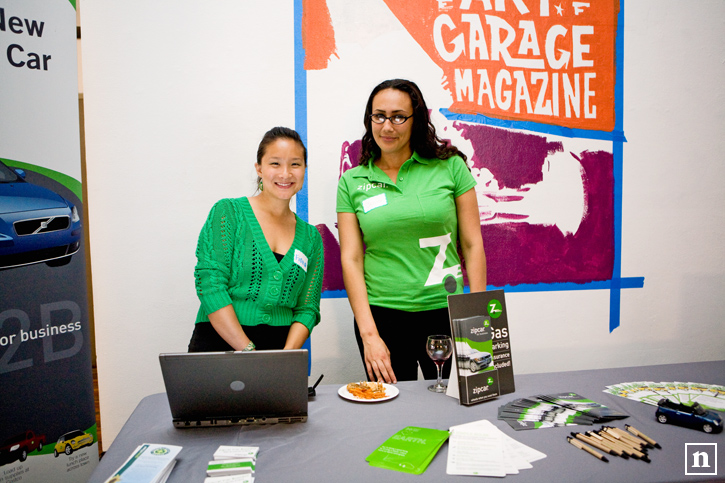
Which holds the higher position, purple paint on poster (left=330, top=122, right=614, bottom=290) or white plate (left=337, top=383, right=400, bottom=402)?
purple paint on poster (left=330, top=122, right=614, bottom=290)

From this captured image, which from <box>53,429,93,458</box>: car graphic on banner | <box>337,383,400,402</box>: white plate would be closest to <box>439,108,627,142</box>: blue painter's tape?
<box>337,383,400,402</box>: white plate

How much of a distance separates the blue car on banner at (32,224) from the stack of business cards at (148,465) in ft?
4.15

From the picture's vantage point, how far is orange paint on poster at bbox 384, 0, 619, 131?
102 inches

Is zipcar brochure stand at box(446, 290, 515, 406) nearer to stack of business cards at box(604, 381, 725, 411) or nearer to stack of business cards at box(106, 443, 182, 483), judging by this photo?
stack of business cards at box(604, 381, 725, 411)

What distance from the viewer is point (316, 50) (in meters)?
2.51

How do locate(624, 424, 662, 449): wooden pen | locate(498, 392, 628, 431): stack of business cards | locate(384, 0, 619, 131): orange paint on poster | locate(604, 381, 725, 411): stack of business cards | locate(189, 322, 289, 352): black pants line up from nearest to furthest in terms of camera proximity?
locate(624, 424, 662, 449): wooden pen < locate(498, 392, 628, 431): stack of business cards < locate(604, 381, 725, 411): stack of business cards < locate(189, 322, 289, 352): black pants < locate(384, 0, 619, 131): orange paint on poster

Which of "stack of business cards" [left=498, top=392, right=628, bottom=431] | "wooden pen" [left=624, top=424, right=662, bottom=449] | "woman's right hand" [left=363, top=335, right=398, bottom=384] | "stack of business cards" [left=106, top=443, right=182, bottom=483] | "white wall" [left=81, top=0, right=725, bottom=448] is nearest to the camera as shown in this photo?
"stack of business cards" [left=106, top=443, right=182, bottom=483]

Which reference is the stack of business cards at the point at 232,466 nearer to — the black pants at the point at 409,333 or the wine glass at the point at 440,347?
the wine glass at the point at 440,347

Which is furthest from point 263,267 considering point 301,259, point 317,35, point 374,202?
point 317,35

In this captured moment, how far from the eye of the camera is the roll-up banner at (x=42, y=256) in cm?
182

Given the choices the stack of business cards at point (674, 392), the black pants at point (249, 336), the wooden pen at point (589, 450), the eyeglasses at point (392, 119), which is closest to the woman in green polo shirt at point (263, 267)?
the black pants at point (249, 336)

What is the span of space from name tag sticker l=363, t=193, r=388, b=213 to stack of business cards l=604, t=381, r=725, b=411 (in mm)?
1020

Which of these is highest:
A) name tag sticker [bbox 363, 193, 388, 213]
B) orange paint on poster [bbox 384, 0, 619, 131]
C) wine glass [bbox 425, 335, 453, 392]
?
orange paint on poster [bbox 384, 0, 619, 131]

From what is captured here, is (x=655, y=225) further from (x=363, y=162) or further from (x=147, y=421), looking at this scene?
(x=147, y=421)
